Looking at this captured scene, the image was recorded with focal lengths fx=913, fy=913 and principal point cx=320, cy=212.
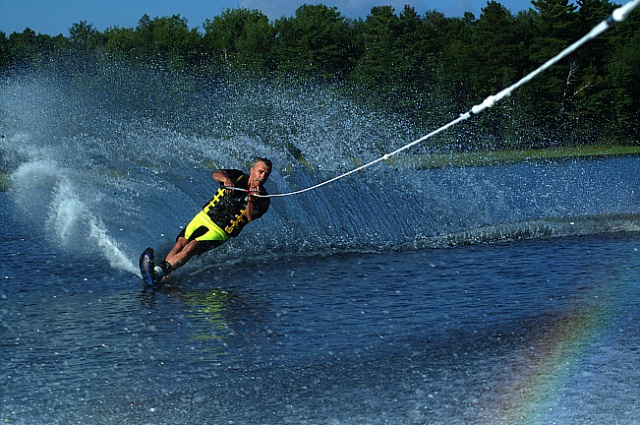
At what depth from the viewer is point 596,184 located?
21.1 metres

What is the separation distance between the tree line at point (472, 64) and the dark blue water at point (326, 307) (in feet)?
99.3

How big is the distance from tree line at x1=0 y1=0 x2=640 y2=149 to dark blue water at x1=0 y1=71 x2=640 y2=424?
3028 centimetres

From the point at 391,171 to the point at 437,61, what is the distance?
39.3 m

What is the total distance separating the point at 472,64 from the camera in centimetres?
5459

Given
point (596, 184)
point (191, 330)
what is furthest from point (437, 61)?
point (191, 330)

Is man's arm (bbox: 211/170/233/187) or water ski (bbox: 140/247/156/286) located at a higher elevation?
man's arm (bbox: 211/170/233/187)

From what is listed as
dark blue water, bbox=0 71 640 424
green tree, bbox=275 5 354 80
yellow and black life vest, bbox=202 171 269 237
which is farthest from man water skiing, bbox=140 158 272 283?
green tree, bbox=275 5 354 80

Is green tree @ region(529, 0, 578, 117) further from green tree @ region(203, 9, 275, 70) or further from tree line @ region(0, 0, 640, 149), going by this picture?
green tree @ region(203, 9, 275, 70)

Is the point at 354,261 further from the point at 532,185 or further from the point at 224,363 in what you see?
the point at 532,185

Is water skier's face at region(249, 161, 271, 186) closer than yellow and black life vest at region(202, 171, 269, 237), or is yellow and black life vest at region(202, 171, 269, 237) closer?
water skier's face at region(249, 161, 271, 186)

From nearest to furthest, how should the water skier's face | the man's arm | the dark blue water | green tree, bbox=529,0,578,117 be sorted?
the dark blue water
the water skier's face
the man's arm
green tree, bbox=529,0,578,117

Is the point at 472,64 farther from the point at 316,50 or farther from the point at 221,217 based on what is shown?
the point at 221,217

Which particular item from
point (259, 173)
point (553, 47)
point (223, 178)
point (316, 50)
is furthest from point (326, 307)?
point (553, 47)

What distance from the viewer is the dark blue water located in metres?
5.31
